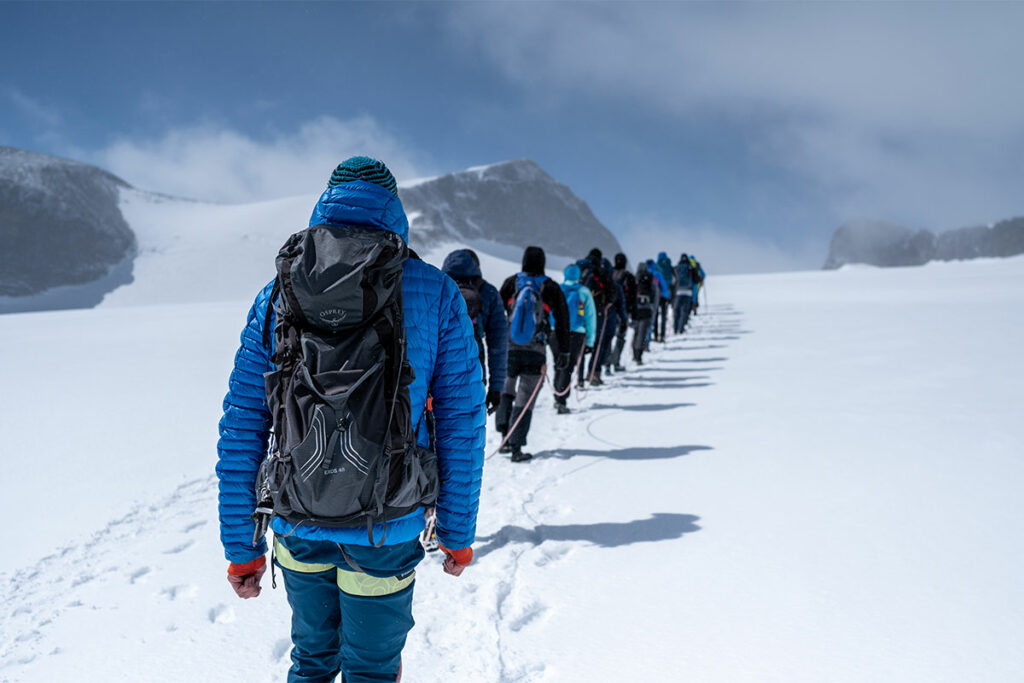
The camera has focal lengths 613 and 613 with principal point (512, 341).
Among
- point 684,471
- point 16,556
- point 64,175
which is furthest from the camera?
point 64,175

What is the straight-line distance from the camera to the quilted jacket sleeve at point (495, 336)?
491 centimetres

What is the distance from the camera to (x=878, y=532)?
4.06 m

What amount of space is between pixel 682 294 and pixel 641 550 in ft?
45.1

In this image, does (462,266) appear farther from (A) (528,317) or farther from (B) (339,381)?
(B) (339,381)

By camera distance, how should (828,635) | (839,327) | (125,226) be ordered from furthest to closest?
(125,226)
(839,327)
(828,635)

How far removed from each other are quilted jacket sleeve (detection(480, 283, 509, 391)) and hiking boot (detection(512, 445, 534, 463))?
1456mm

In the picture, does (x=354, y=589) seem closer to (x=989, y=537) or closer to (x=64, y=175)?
(x=989, y=537)

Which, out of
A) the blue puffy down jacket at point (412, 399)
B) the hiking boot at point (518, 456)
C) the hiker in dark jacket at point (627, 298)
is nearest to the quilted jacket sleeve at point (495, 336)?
the hiking boot at point (518, 456)

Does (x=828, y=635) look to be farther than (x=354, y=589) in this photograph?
Yes

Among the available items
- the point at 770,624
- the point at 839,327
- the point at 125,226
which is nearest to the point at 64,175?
the point at 125,226

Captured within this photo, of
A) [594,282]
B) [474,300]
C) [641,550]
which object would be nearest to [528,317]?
[474,300]

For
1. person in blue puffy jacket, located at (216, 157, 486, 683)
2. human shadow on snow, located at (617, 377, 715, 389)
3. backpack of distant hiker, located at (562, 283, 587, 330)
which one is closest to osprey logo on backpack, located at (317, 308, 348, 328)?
person in blue puffy jacket, located at (216, 157, 486, 683)

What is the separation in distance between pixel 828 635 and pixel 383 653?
229 centimetres

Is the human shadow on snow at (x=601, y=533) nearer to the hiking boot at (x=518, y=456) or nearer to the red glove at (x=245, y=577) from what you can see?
the hiking boot at (x=518, y=456)
